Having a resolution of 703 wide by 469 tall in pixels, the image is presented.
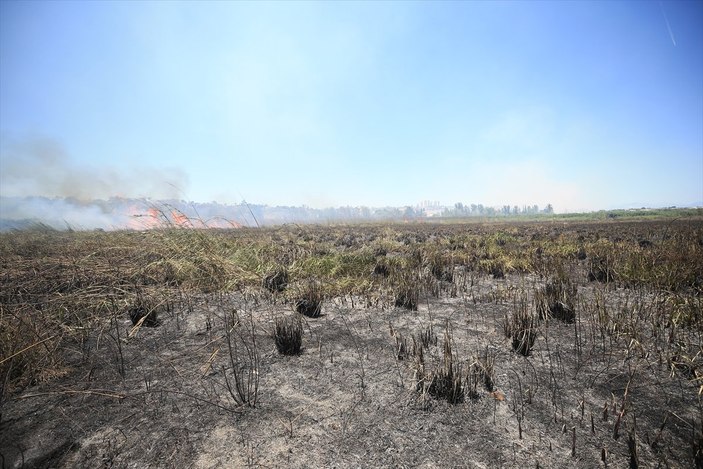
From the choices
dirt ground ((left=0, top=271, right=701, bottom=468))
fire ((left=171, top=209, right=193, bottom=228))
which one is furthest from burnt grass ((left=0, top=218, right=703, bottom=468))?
fire ((left=171, top=209, right=193, bottom=228))

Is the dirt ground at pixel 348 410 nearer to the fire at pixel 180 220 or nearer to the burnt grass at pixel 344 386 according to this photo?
the burnt grass at pixel 344 386

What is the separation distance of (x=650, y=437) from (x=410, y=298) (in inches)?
135

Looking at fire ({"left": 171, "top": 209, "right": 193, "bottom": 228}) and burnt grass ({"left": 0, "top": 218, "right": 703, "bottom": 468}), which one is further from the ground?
fire ({"left": 171, "top": 209, "right": 193, "bottom": 228})

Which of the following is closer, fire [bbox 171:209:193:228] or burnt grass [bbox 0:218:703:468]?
burnt grass [bbox 0:218:703:468]

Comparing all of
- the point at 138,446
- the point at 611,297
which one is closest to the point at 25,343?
the point at 138,446

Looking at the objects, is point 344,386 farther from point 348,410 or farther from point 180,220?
point 180,220

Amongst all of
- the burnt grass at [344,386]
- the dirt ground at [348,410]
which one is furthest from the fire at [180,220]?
the dirt ground at [348,410]

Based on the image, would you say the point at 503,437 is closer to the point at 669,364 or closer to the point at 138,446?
the point at 669,364

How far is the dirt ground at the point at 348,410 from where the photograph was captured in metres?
2.10

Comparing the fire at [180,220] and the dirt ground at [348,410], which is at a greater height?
the fire at [180,220]

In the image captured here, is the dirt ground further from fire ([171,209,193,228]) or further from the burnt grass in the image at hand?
fire ([171,209,193,228])

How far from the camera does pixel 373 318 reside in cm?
499

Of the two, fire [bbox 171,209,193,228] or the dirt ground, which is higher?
fire [bbox 171,209,193,228]

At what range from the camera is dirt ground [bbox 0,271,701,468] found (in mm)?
2104
